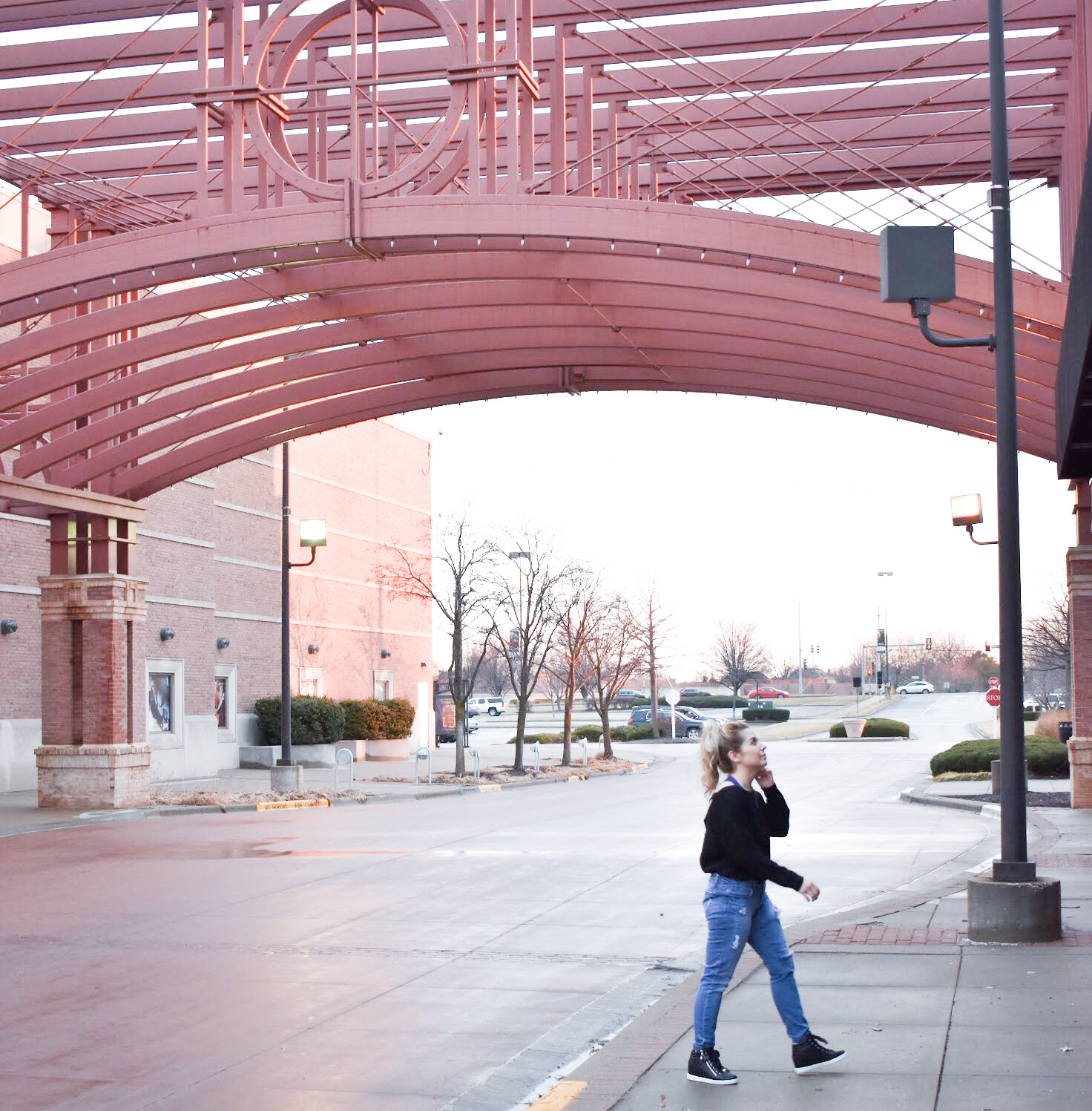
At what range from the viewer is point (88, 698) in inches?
1029

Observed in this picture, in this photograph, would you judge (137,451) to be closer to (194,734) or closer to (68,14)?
(68,14)

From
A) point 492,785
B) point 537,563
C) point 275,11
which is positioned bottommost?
point 492,785

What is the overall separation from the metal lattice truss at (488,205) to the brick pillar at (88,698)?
217cm

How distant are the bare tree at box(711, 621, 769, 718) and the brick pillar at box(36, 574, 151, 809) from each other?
70926 millimetres

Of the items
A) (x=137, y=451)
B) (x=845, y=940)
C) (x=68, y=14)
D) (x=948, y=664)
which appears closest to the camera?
(x=845, y=940)

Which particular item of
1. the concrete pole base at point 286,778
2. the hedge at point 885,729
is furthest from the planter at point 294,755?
the hedge at point 885,729

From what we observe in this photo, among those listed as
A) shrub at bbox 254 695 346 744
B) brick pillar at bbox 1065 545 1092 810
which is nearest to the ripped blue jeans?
brick pillar at bbox 1065 545 1092 810

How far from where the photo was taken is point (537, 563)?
47.2m

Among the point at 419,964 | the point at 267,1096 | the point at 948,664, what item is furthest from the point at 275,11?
the point at 948,664

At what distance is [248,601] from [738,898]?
37.7m

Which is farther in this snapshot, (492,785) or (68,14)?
(492,785)

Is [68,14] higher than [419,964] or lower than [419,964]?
higher

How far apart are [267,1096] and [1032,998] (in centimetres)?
431

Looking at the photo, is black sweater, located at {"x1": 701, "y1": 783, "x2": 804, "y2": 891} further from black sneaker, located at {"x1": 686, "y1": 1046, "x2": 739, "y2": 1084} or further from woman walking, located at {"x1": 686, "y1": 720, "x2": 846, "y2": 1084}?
black sneaker, located at {"x1": 686, "y1": 1046, "x2": 739, "y2": 1084}
